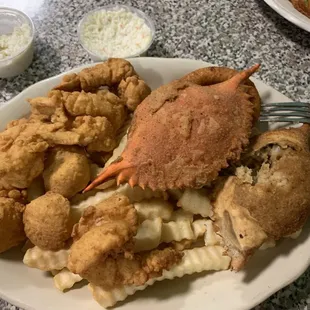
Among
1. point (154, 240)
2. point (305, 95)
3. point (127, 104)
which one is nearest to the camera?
point (154, 240)

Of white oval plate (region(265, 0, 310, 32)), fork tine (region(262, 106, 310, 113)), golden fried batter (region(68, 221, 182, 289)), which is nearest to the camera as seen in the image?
golden fried batter (region(68, 221, 182, 289))

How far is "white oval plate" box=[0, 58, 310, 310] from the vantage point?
2.74ft

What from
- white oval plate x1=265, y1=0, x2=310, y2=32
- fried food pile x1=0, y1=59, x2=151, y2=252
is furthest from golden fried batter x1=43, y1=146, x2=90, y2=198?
white oval plate x1=265, y1=0, x2=310, y2=32

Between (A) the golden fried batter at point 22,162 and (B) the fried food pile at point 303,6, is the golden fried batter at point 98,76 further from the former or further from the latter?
(B) the fried food pile at point 303,6

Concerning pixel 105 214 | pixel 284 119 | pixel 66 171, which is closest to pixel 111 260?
pixel 105 214

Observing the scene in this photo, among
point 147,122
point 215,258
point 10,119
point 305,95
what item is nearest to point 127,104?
point 147,122

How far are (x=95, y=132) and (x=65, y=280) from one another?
10.3 inches

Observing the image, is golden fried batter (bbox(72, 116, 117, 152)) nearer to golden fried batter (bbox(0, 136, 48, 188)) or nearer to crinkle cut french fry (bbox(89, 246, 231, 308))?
golden fried batter (bbox(0, 136, 48, 188))

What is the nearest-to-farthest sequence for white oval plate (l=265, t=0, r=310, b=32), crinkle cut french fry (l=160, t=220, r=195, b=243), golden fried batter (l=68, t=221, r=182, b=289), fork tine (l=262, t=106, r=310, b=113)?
golden fried batter (l=68, t=221, r=182, b=289), crinkle cut french fry (l=160, t=220, r=195, b=243), fork tine (l=262, t=106, r=310, b=113), white oval plate (l=265, t=0, r=310, b=32)

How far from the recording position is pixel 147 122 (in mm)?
884

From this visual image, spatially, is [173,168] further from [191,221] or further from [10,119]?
[10,119]

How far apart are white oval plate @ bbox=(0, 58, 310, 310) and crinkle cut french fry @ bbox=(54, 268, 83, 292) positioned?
2 centimetres

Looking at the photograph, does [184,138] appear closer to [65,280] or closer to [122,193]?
[122,193]

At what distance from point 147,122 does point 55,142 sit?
17 centimetres
